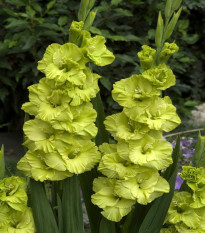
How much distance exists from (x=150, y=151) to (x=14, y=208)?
428 mm

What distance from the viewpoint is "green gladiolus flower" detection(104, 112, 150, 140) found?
55.3 inches

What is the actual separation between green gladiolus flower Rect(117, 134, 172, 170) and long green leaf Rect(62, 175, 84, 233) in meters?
0.20

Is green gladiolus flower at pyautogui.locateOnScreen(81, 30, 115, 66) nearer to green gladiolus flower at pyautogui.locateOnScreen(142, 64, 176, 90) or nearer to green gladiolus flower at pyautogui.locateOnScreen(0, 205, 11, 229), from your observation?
green gladiolus flower at pyautogui.locateOnScreen(142, 64, 176, 90)

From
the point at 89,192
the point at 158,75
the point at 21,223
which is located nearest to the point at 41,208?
the point at 21,223

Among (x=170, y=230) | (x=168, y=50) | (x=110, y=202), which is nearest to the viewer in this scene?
(x=168, y=50)

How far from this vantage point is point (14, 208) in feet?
4.77

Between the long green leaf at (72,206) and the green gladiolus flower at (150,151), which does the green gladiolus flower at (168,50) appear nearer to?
the green gladiolus flower at (150,151)

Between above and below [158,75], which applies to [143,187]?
below

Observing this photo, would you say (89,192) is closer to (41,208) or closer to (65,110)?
(41,208)

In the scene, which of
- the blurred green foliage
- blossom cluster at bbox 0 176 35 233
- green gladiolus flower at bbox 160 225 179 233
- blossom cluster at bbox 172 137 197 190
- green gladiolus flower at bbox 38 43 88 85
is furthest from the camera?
the blurred green foliage

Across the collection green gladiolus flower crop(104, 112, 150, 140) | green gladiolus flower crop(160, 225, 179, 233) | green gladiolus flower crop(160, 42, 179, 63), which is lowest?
green gladiolus flower crop(160, 225, 179, 233)

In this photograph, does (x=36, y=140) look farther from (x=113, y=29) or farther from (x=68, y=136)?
(x=113, y=29)

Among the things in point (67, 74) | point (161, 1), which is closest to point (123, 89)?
point (67, 74)

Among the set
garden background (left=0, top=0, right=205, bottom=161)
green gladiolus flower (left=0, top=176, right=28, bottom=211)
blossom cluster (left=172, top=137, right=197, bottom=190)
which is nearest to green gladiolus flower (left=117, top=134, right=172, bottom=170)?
green gladiolus flower (left=0, top=176, right=28, bottom=211)
